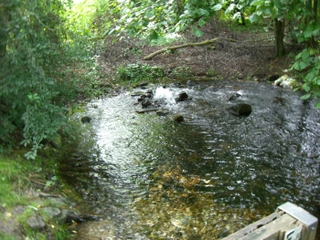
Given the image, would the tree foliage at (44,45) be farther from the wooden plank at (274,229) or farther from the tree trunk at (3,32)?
the wooden plank at (274,229)

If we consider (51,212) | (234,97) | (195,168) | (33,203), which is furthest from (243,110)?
(33,203)

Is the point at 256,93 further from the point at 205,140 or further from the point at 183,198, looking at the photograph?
the point at 183,198

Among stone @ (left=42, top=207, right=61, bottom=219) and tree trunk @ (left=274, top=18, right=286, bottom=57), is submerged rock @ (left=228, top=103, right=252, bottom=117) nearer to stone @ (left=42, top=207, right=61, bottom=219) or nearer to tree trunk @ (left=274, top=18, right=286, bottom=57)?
tree trunk @ (left=274, top=18, right=286, bottom=57)

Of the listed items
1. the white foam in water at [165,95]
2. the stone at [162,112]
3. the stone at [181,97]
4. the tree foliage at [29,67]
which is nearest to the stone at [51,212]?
the tree foliage at [29,67]

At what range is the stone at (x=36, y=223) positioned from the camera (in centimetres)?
461

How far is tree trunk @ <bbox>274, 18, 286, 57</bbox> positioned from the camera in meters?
14.8

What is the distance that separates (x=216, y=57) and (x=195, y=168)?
33.1 ft

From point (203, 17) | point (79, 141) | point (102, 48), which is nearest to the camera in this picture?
point (203, 17)

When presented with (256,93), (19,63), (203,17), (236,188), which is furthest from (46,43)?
(256,93)

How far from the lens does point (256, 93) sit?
12.4 m

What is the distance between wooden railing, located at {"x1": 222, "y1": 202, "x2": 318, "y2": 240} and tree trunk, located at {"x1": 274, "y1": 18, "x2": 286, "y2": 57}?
12926 millimetres

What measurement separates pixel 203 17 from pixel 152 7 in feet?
2.82

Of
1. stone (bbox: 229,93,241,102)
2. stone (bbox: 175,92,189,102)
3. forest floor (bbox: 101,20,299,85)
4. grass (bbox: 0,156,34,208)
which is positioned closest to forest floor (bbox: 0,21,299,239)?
forest floor (bbox: 101,20,299,85)

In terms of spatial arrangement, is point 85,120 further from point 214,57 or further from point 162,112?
point 214,57
